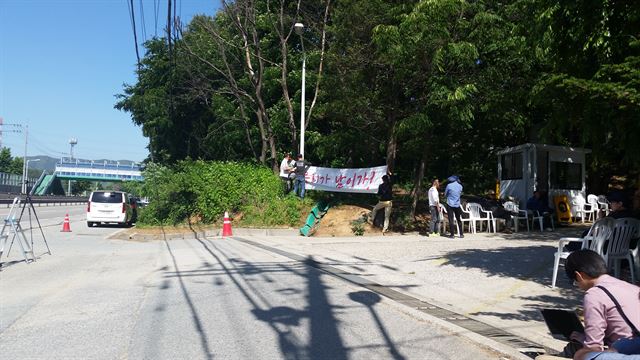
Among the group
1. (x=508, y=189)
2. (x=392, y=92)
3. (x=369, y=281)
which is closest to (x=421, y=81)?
(x=392, y=92)

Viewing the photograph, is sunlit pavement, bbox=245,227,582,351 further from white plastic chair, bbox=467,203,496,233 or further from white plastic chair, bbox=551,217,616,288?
white plastic chair, bbox=467,203,496,233

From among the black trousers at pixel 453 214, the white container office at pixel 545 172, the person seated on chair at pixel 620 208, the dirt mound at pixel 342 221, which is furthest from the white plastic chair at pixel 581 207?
the person seated on chair at pixel 620 208

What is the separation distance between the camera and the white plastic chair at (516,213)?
16562 mm

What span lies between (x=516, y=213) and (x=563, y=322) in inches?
501

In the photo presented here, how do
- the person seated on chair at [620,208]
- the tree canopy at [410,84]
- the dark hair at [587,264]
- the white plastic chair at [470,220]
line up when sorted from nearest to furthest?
the dark hair at [587,264]
the tree canopy at [410,84]
the person seated on chair at [620,208]
the white plastic chair at [470,220]

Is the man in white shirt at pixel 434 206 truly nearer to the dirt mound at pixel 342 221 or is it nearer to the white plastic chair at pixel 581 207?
the dirt mound at pixel 342 221

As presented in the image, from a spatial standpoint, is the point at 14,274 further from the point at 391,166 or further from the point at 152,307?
the point at 391,166

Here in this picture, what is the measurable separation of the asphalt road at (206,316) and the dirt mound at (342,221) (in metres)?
6.04

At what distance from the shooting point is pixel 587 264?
4.02m

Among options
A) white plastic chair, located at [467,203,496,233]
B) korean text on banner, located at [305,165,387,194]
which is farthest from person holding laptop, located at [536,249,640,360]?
korean text on banner, located at [305,165,387,194]

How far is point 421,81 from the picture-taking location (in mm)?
17016

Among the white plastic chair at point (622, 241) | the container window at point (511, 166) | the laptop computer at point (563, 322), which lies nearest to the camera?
the laptop computer at point (563, 322)

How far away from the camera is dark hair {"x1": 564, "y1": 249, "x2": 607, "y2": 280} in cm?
397

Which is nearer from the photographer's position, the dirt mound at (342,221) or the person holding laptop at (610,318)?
the person holding laptop at (610,318)
